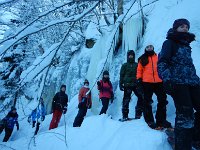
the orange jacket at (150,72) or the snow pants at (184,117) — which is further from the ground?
the orange jacket at (150,72)

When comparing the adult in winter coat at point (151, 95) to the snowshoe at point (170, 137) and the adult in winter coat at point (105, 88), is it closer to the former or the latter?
the snowshoe at point (170, 137)

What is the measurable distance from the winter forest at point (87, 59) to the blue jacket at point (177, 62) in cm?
Answer: 53

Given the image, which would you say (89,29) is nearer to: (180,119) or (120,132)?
(120,132)

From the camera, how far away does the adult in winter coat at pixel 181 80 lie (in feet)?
11.6

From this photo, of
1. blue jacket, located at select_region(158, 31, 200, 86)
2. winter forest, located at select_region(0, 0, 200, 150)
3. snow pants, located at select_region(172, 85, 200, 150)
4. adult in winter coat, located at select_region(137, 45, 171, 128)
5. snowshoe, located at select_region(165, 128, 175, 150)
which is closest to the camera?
winter forest, located at select_region(0, 0, 200, 150)

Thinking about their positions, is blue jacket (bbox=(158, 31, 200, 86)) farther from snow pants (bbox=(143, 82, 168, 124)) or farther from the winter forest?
snow pants (bbox=(143, 82, 168, 124))

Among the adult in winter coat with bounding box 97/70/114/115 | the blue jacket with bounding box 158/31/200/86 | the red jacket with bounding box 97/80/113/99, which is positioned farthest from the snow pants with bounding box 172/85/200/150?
the red jacket with bounding box 97/80/113/99

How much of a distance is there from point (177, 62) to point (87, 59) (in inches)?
398

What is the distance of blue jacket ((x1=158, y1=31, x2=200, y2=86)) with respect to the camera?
12.0 feet

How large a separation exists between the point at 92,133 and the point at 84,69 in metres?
8.45

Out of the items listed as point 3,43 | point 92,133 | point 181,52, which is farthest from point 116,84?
point 3,43

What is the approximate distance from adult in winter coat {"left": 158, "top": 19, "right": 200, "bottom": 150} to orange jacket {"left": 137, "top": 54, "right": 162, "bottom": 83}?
144 centimetres

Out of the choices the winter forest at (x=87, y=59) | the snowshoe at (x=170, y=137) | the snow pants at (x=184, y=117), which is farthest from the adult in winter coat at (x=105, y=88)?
the snow pants at (x=184, y=117)

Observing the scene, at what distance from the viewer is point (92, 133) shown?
5.63m
